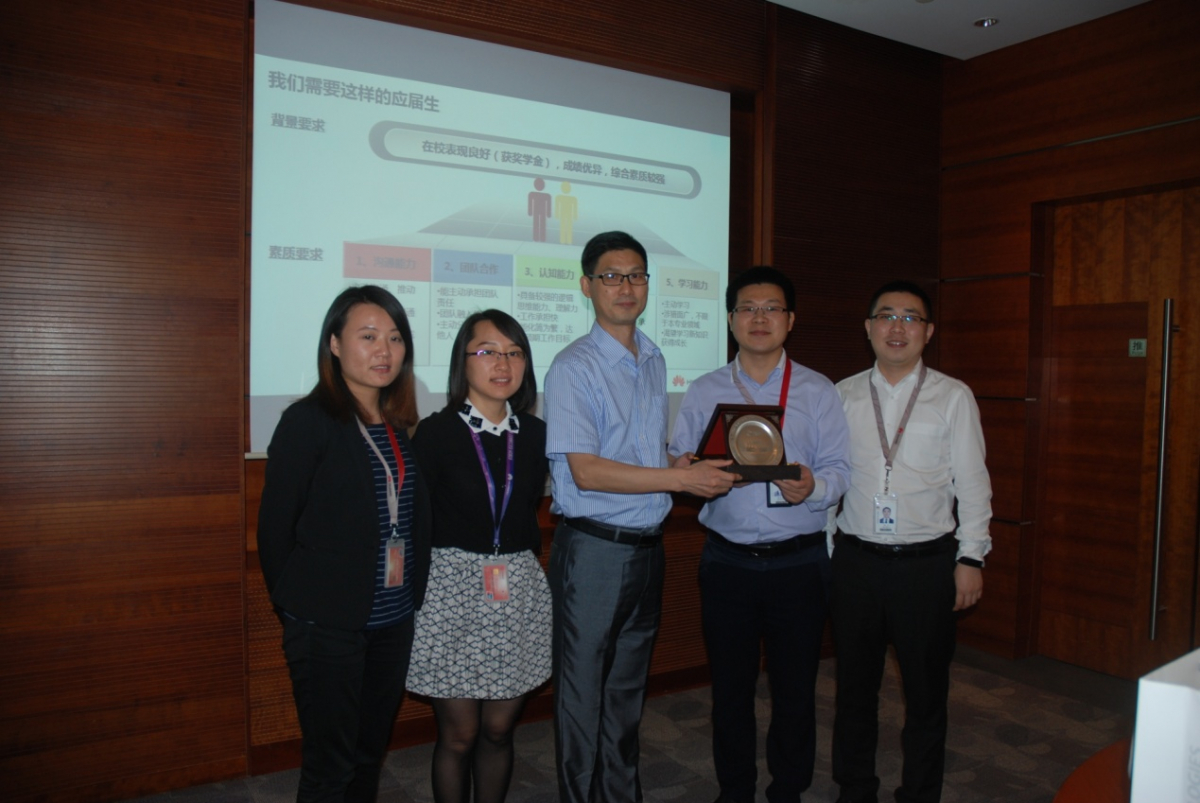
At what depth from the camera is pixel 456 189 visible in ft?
10.4

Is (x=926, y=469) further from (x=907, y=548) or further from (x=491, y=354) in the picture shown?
(x=491, y=354)

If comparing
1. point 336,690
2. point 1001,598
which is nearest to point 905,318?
point 336,690

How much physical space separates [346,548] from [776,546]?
127cm

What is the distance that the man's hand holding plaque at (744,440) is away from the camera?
2273 mm

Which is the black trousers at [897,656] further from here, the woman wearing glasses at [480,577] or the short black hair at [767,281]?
the woman wearing glasses at [480,577]

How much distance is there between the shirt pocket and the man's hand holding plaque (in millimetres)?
507

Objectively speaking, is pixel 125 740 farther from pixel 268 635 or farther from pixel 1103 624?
pixel 1103 624

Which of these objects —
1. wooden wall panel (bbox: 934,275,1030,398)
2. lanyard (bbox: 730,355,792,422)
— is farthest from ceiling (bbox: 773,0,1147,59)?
lanyard (bbox: 730,355,792,422)

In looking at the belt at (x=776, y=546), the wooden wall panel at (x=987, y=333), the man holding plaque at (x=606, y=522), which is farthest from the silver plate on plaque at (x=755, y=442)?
the wooden wall panel at (x=987, y=333)

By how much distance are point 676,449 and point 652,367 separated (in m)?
0.37

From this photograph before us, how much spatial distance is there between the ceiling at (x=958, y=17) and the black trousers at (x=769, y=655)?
9.19 feet

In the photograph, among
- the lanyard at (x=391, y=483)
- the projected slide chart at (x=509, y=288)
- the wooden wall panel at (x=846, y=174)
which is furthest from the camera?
the wooden wall panel at (x=846, y=174)

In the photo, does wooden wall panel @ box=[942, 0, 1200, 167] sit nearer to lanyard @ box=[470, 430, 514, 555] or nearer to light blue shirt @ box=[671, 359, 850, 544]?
light blue shirt @ box=[671, 359, 850, 544]

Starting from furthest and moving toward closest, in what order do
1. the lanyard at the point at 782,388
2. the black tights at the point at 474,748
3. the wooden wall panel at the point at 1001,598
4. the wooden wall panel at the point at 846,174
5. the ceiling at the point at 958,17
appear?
the wooden wall panel at the point at 1001,598
the wooden wall panel at the point at 846,174
the ceiling at the point at 958,17
the lanyard at the point at 782,388
the black tights at the point at 474,748
